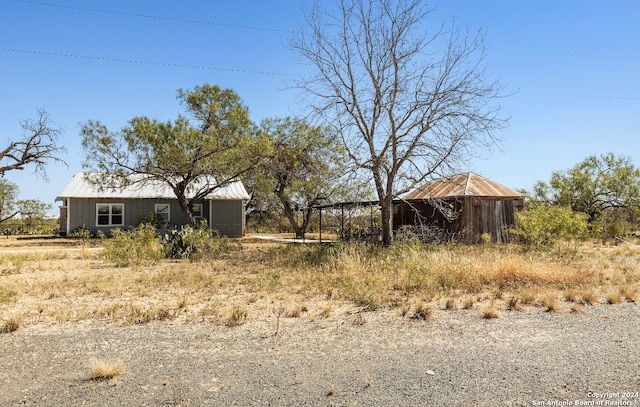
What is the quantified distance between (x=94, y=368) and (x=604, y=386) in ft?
14.9

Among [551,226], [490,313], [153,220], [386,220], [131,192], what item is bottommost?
[490,313]

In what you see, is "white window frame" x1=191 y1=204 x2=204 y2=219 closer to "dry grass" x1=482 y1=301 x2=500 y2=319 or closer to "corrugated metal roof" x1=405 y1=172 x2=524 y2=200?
"corrugated metal roof" x1=405 y1=172 x2=524 y2=200

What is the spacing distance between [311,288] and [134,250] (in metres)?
7.75

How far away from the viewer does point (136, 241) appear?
580 inches

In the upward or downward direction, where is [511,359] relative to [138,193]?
downward

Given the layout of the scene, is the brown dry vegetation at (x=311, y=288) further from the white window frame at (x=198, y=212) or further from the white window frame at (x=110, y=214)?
the white window frame at (x=198, y=212)

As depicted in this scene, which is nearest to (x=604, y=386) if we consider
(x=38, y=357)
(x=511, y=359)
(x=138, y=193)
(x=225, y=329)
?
(x=511, y=359)

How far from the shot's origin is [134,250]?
548 inches

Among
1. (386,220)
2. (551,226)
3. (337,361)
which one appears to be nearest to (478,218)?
(551,226)

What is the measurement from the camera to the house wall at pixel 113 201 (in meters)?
26.2

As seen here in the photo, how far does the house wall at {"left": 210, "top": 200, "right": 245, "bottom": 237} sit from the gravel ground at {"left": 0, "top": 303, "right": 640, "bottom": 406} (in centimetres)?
2237

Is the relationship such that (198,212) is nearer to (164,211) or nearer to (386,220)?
(164,211)

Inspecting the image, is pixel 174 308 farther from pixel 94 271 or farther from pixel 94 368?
pixel 94 271

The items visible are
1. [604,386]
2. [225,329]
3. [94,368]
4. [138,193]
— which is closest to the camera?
[604,386]
